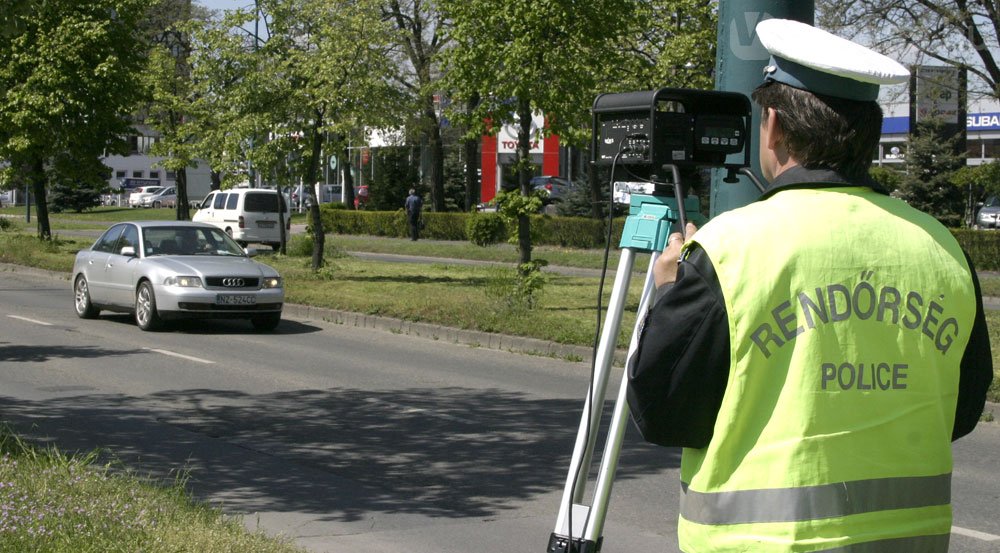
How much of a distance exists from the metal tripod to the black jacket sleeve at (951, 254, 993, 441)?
723 mm

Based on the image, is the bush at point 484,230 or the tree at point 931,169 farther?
the tree at point 931,169

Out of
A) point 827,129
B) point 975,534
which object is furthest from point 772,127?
point 975,534

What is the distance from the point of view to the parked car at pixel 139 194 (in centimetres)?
8119

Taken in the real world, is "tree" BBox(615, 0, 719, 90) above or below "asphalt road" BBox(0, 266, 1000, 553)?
above

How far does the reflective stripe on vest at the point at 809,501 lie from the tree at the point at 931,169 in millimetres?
39497

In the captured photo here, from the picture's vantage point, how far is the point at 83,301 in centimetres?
1717

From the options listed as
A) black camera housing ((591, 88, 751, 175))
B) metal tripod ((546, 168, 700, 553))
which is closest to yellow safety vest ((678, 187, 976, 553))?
metal tripod ((546, 168, 700, 553))

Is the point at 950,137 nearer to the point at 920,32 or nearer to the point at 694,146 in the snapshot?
the point at 920,32

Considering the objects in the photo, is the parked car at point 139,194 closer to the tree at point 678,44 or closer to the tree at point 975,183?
the tree at point 975,183

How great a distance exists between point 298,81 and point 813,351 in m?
22.0

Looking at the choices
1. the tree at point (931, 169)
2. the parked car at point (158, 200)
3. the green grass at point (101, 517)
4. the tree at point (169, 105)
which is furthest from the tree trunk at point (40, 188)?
the parked car at point (158, 200)

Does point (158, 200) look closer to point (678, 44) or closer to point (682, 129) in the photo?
point (678, 44)

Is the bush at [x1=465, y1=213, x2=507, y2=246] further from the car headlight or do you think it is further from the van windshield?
the car headlight

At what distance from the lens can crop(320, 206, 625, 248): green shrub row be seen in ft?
115
